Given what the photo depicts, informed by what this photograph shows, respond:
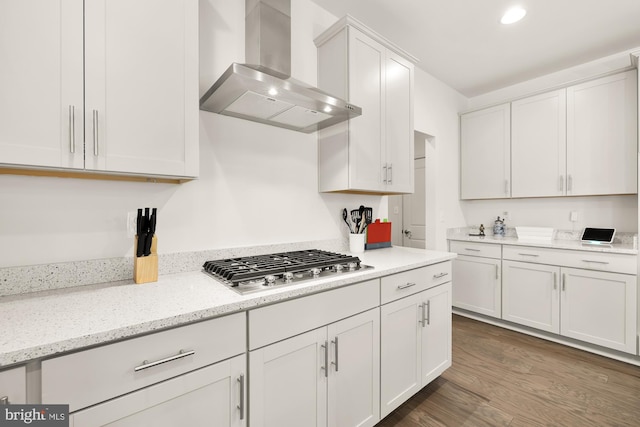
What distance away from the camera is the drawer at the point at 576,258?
2.41 m

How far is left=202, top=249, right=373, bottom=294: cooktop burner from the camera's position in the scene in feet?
4.00

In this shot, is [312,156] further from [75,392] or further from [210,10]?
[75,392]

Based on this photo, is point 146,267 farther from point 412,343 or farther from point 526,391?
point 526,391

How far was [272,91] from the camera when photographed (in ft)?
4.55

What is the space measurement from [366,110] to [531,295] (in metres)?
2.58

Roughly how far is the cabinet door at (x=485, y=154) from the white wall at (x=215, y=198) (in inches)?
77.3

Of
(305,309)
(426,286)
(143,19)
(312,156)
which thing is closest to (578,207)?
(426,286)

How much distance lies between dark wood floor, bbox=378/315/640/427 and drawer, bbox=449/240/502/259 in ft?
3.06

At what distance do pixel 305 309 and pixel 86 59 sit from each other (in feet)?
4.22

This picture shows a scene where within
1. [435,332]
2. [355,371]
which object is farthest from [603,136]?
[355,371]

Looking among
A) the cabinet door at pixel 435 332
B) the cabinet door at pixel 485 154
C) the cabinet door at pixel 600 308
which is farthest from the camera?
the cabinet door at pixel 485 154

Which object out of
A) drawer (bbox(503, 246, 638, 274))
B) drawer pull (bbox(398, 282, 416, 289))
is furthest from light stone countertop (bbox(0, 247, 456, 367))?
drawer (bbox(503, 246, 638, 274))

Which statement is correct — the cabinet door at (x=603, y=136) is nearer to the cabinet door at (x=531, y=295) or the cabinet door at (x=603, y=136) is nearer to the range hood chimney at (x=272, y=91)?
the cabinet door at (x=531, y=295)

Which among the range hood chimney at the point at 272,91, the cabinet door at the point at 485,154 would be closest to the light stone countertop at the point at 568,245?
the cabinet door at the point at 485,154
